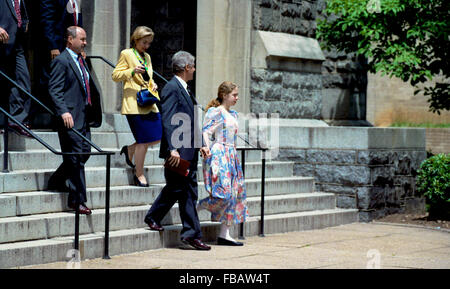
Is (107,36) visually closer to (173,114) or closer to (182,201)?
(173,114)

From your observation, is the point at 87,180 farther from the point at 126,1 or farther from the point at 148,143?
the point at 126,1

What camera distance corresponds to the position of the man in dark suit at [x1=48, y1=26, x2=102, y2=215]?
8133mm

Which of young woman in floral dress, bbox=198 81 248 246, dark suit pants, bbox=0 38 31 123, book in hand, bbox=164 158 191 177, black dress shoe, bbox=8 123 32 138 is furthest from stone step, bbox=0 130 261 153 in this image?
young woman in floral dress, bbox=198 81 248 246

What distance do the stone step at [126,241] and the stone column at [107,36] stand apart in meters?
3.08

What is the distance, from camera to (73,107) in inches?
327

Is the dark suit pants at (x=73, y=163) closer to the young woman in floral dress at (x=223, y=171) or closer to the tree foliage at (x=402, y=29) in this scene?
the young woman in floral dress at (x=223, y=171)

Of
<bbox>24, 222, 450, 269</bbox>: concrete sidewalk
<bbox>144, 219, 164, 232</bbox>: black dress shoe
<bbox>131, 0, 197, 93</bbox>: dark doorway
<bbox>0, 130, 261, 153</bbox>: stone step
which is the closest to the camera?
<bbox>24, 222, 450, 269</bbox>: concrete sidewalk

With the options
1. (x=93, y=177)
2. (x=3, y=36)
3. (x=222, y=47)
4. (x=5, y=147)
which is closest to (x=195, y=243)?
(x=93, y=177)

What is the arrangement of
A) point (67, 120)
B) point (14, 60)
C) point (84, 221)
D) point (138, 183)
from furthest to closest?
1. point (138, 183)
2. point (14, 60)
3. point (84, 221)
4. point (67, 120)

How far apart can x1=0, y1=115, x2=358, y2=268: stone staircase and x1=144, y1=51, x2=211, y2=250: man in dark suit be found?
310mm

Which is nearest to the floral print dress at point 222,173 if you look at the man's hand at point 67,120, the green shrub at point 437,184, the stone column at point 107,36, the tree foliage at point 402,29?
the man's hand at point 67,120

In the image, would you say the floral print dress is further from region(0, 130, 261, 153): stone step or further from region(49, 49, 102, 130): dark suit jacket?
region(0, 130, 261, 153): stone step

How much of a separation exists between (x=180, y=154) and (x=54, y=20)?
2.48 metres

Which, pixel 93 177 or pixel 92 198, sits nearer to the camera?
pixel 92 198
